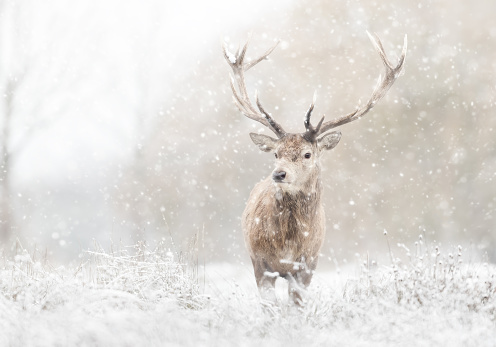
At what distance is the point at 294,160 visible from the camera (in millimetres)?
5785

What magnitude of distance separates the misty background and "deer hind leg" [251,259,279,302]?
965 cm

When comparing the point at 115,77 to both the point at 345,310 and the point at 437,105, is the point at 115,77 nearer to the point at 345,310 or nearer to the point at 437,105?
the point at 437,105

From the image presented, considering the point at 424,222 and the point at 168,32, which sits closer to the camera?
the point at 424,222

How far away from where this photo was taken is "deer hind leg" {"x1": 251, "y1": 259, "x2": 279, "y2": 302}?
5480 mm

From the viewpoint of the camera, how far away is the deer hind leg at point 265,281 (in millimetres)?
5480

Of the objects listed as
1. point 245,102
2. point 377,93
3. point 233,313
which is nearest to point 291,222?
point 245,102

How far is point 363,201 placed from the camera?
52.7 feet

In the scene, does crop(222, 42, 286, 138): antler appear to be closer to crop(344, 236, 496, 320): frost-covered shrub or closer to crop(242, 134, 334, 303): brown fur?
crop(242, 134, 334, 303): brown fur

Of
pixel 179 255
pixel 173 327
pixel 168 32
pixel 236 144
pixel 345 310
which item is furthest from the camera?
pixel 168 32

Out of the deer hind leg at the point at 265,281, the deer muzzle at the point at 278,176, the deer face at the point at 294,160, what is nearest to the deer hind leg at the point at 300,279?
the deer hind leg at the point at 265,281

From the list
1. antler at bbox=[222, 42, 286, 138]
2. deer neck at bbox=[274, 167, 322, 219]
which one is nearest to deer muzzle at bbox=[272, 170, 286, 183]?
deer neck at bbox=[274, 167, 322, 219]

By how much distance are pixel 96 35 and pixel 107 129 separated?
250 centimetres

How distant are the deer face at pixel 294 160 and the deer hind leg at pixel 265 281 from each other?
76 cm

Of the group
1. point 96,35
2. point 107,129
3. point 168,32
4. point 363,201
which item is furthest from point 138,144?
→ point 363,201
